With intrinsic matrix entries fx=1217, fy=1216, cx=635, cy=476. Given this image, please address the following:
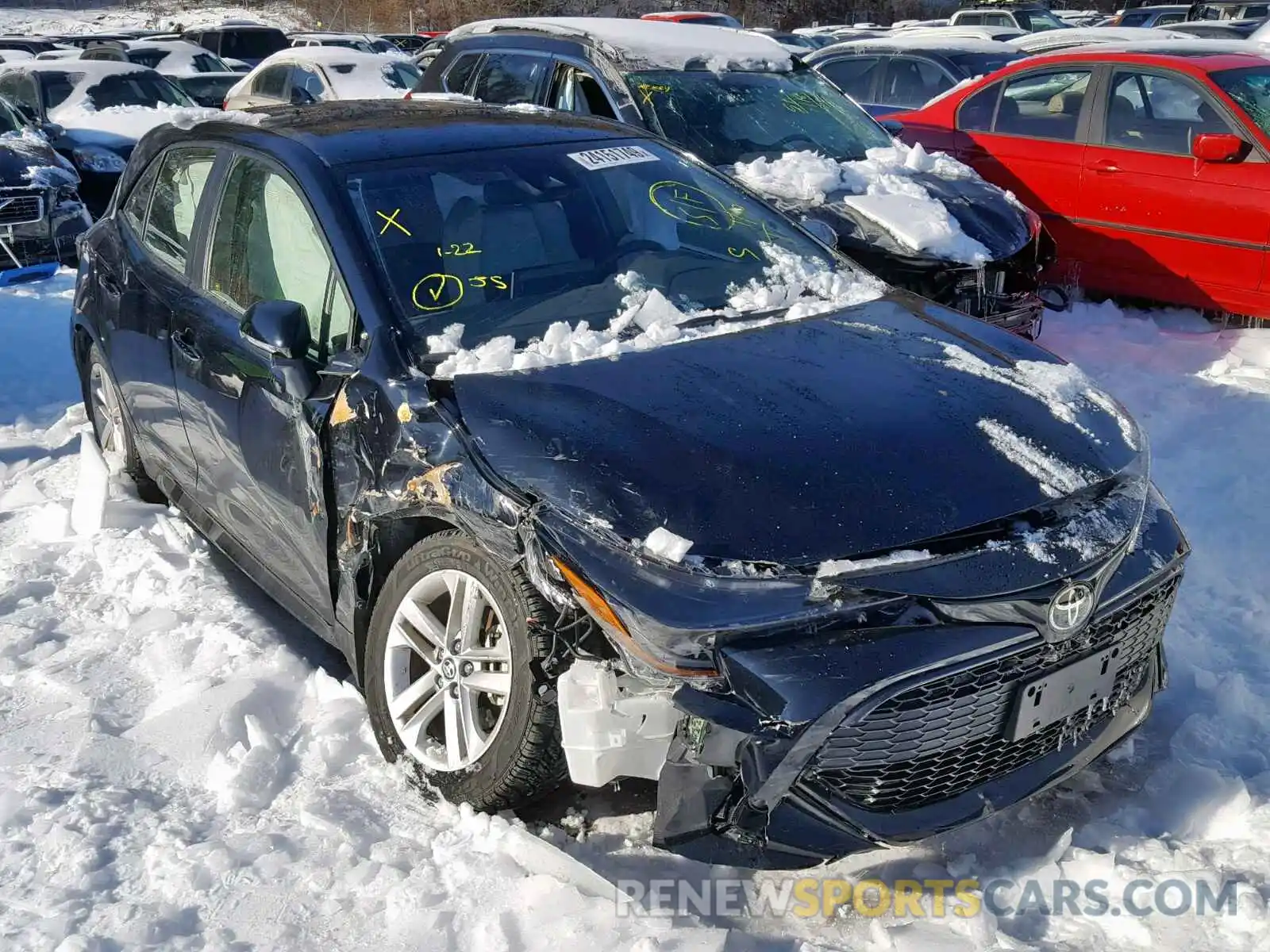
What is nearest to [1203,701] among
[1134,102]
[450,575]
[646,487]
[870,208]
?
[646,487]

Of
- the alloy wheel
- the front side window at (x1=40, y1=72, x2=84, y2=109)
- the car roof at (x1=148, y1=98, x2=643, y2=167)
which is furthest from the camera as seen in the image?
the front side window at (x1=40, y1=72, x2=84, y2=109)

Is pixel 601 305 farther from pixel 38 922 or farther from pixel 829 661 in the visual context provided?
pixel 38 922

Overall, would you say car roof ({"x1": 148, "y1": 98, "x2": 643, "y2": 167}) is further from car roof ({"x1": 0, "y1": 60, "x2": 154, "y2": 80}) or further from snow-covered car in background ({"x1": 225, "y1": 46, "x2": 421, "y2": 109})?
snow-covered car in background ({"x1": 225, "y1": 46, "x2": 421, "y2": 109})

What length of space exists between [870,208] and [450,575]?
13.7 feet

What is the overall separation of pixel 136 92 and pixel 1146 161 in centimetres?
1124

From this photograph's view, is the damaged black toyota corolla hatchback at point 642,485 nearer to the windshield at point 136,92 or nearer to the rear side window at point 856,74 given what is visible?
the rear side window at point 856,74

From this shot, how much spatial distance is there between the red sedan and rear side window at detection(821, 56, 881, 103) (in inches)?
115

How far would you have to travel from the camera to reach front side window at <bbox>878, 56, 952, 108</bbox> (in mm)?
11156

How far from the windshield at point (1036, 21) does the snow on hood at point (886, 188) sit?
683 inches

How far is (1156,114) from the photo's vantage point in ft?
24.6

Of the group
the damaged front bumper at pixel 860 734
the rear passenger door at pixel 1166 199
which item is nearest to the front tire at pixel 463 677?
the damaged front bumper at pixel 860 734

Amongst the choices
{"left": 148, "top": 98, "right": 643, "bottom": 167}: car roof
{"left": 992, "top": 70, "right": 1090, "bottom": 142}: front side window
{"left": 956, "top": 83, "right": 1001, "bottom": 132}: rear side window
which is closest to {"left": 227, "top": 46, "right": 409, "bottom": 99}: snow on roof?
{"left": 956, "top": 83, "right": 1001, "bottom": 132}: rear side window

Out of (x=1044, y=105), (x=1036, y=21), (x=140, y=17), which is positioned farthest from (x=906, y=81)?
(x=140, y=17)

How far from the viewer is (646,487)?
2.69 metres
